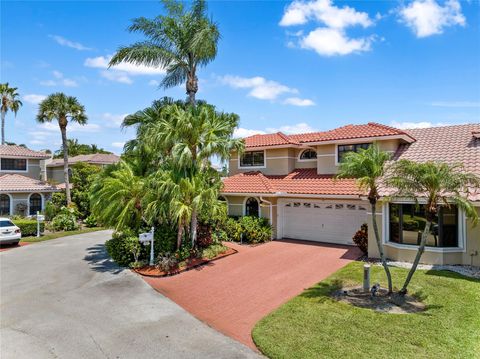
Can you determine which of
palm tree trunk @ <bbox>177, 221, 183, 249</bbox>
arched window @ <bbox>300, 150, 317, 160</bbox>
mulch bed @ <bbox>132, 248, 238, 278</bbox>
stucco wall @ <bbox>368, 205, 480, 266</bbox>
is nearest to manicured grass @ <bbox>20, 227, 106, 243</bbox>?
mulch bed @ <bbox>132, 248, 238, 278</bbox>

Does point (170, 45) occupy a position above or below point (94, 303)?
above

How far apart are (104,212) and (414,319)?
13.1 meters

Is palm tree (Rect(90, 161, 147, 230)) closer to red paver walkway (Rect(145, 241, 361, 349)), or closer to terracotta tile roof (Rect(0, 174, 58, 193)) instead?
red paver walkway (Rect(145, 241, 361, 349))

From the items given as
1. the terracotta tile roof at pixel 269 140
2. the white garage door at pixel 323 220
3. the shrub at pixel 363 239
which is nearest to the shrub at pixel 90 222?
the terracotta tile roof at pixel 269 140

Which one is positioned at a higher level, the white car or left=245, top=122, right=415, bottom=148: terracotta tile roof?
left=245, top=122, right=415, bottom=148: terracotta tile roof

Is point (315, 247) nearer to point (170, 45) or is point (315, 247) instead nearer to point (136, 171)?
point (136, 171)

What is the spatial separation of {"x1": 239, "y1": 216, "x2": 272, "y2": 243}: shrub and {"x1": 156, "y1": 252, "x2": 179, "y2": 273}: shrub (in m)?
5.98

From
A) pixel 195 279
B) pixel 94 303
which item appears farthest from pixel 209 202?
pixel 94 303

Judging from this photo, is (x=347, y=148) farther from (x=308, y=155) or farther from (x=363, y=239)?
(x=363, y=239)

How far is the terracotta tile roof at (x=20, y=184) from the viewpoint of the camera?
91.6 feet

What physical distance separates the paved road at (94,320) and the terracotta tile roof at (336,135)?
13.0 meters

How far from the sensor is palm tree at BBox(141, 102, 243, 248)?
1507cm

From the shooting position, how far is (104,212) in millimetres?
15641

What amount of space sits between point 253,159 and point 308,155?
406cm
